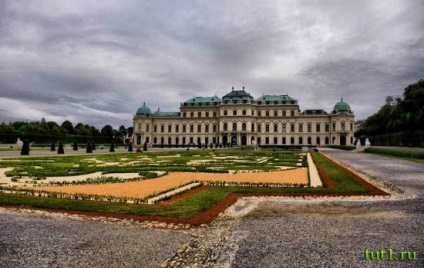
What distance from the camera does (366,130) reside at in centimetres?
8200

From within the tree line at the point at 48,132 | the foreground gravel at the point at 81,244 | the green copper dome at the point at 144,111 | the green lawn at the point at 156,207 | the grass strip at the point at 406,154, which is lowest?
the foreground gravel at the point at 81,244

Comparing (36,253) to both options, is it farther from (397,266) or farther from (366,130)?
(366,130)

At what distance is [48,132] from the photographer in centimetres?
7231

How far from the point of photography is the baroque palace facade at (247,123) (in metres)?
83.2

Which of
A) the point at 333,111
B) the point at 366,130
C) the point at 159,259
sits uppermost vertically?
the point at 333,111

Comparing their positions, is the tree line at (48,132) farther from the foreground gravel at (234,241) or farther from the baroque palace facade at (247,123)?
the foreground gravel at (234,241)

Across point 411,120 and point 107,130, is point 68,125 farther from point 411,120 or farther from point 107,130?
point 411,120

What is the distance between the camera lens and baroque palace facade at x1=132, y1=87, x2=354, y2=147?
273ft

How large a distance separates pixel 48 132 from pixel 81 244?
7609cm

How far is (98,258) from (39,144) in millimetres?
52545

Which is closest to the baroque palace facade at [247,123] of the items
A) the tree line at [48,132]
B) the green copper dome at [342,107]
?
the green copper dome at [342,107]

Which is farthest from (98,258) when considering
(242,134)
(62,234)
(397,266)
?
(242,134)

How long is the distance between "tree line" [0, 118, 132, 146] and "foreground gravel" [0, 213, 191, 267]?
37767 mm

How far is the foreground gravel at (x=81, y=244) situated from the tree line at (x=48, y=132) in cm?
3777
